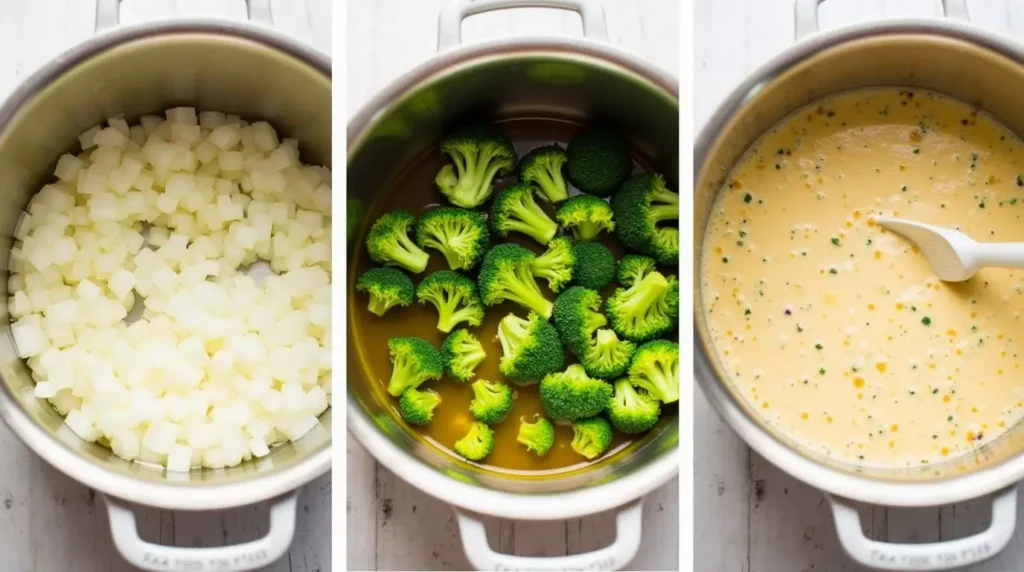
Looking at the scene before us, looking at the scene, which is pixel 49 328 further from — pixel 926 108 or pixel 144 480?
pixel 926 108

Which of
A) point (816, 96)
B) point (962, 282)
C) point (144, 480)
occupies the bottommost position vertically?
point (144, 480)

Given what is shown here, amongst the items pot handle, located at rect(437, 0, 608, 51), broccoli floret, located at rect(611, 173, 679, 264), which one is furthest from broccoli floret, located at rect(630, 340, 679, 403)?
pot handle, located at rect(437, 0, 608, 51)

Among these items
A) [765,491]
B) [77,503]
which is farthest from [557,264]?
[77,503]

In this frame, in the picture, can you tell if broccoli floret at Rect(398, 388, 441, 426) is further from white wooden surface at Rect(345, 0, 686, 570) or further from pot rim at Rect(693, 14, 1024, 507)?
pot rim at Rect(693, 14, 1024, 507)

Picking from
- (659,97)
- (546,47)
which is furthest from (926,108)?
(546,47)

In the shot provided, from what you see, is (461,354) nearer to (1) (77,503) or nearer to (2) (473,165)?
(2) (473,165)

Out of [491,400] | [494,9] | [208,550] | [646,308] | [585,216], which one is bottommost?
[208,550]

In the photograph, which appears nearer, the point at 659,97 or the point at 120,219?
the point at 659,97
